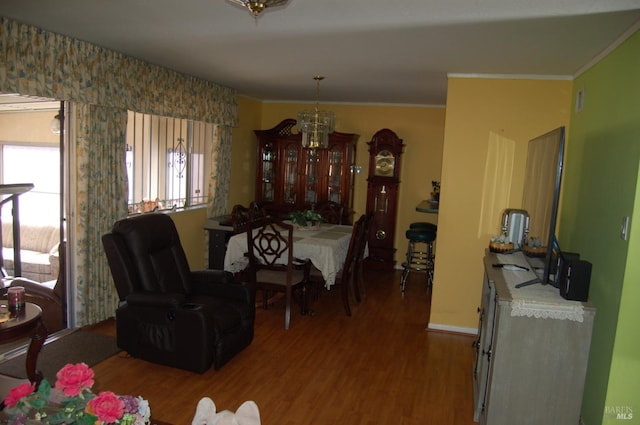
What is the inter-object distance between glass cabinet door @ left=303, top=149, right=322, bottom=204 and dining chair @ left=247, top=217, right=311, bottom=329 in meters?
2.27

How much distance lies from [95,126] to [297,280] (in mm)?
2199

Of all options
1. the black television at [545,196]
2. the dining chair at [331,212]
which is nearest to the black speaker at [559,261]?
the black television at [545,196]

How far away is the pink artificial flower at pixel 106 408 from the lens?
4.70ft

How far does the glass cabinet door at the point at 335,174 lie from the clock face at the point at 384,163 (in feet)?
1.64

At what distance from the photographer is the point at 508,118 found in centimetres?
409

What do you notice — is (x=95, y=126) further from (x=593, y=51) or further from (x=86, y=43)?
A: (x=593, y=51)

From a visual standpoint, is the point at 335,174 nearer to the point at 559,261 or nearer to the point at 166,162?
the point at 166,162

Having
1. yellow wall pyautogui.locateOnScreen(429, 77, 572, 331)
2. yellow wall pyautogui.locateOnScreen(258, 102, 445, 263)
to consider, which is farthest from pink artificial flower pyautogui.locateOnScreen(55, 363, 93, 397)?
yellow wall pyautogui.locateOnScreen(258, 102, 445, 263)

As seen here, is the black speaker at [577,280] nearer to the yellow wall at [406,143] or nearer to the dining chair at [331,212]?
the dining chair at [331,212]

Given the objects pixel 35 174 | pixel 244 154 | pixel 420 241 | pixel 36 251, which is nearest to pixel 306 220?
pixel 420 241

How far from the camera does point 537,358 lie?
2.40 metres

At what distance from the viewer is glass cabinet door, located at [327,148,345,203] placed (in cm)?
A: 657

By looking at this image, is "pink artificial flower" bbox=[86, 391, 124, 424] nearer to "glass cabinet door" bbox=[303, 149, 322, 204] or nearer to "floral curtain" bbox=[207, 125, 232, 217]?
"floral curtain" bbox=[207, 125, 232, 217]

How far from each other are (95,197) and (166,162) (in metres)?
1.52
